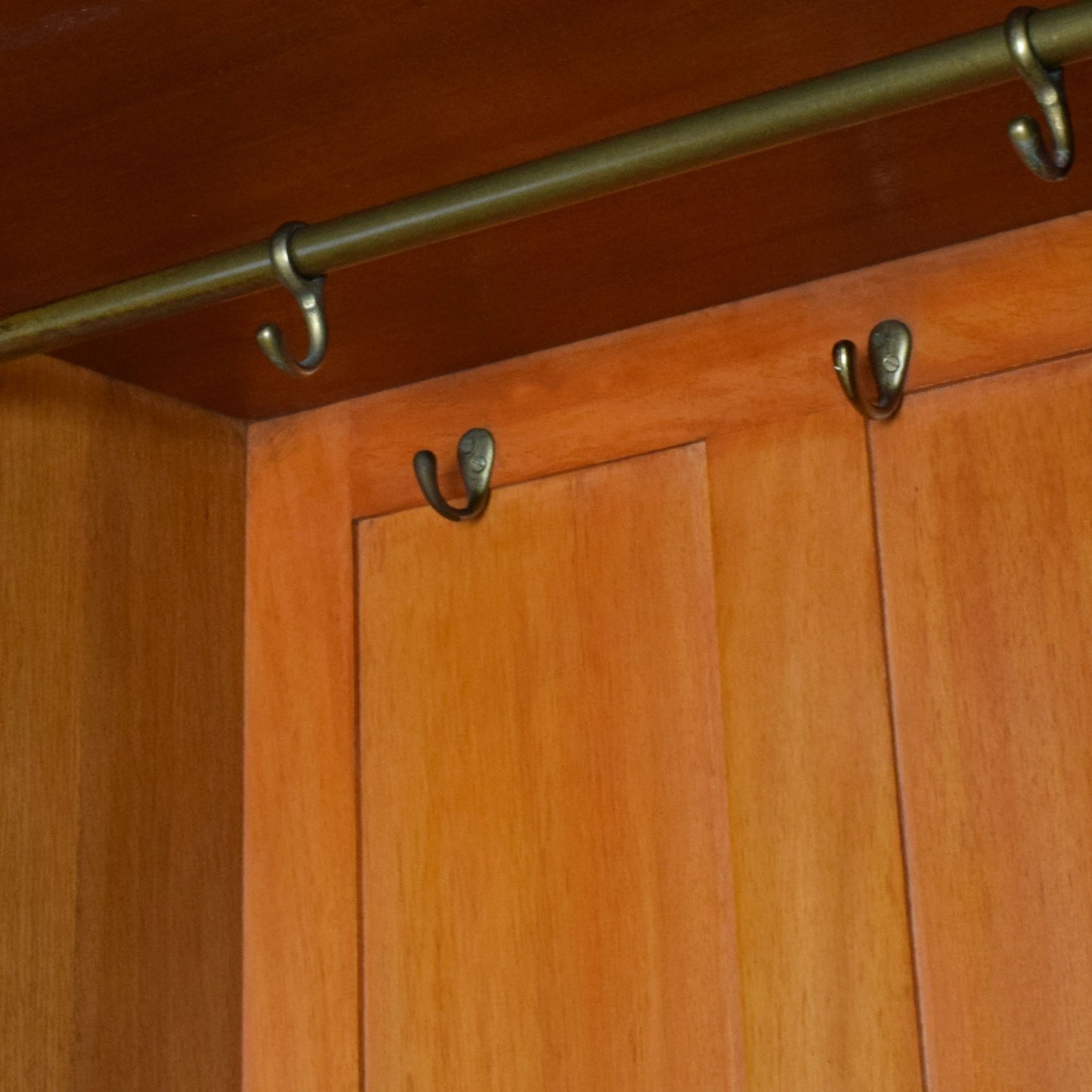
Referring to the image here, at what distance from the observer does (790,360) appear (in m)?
1.02

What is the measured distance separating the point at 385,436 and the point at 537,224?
245mm

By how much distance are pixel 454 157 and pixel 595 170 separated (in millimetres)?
100

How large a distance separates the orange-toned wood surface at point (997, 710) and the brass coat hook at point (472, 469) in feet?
0.78

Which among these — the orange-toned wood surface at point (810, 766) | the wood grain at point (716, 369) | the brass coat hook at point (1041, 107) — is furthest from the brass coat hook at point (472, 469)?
the brass coat hook at point (1041, 107)

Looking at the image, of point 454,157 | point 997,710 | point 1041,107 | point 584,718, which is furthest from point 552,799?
point 1041,107

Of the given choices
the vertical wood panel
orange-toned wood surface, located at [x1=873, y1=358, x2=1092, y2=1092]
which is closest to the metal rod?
the vertical wood panel

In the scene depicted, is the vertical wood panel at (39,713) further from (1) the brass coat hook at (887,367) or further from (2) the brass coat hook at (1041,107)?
(2) the brass coat hook at (1041,107)

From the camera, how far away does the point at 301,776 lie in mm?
1136

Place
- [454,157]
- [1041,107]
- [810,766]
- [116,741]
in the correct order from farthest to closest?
[116,741], [810,766], [454,157], [1041,107]

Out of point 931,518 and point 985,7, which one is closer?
point 985,7

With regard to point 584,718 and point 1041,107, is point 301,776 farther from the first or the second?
point 1041,107

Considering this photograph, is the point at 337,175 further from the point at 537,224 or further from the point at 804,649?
the point at 804,649

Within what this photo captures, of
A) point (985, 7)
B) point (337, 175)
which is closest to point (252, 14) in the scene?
point (337, 175)

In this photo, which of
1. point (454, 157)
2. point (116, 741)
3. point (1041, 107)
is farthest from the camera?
point (116, 741)
